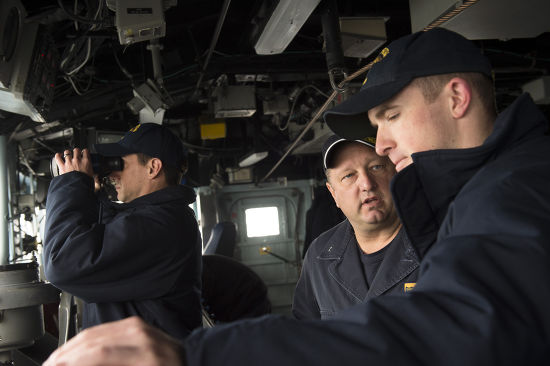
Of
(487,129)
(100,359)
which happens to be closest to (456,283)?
(100,359)

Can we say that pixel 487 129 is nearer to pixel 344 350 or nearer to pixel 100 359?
pixel 344 350

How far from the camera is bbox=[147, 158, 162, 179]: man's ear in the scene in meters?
2.38

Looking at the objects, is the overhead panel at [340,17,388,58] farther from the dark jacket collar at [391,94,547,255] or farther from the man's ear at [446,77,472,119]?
the dark jacket collar at [391,94,547,255]

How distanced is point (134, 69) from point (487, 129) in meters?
3.52

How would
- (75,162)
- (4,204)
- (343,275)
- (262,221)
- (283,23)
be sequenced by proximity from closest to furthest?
(343,275) < (75,162) < (283,23) < (4,204) < (262,221)

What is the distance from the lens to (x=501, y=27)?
2254 millimetres

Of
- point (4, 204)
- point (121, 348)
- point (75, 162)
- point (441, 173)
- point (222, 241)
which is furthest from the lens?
point (222, 241)

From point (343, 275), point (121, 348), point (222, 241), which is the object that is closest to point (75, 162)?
A: point (343, 275)

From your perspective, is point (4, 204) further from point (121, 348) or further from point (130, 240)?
point (121, 348)

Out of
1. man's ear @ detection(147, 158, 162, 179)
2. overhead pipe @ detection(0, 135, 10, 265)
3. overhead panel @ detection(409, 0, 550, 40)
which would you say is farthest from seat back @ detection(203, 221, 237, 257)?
overhead panel @ detection(409, 0, 550, 40)

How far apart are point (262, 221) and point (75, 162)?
6.72 meters

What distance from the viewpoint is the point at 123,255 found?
1916 mm

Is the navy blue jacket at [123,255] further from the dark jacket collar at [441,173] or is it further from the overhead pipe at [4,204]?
the overhead pipe at [4,204]

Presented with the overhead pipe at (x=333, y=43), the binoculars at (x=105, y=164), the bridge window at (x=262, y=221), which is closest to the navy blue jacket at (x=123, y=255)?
the binoculars at (x=105, y=164)
